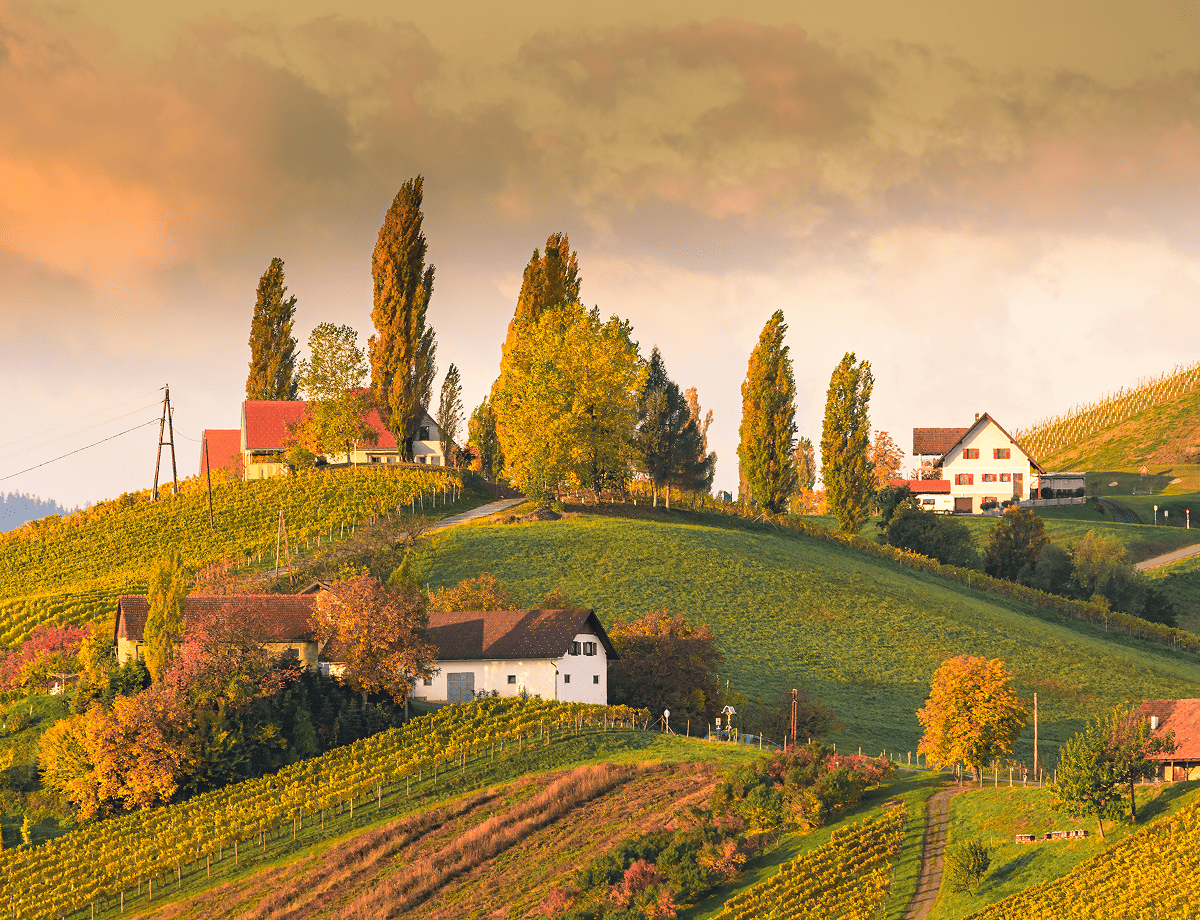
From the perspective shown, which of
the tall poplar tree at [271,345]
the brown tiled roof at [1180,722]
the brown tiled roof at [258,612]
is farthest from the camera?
the tall poplar tree at [271,345]

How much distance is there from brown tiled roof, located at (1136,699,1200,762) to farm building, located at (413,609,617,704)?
25.7m

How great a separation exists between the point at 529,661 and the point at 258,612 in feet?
48.1

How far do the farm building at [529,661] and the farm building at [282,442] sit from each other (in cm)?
4611

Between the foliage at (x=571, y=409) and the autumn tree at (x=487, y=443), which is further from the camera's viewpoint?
the autumn tree at (x=487, y=443)

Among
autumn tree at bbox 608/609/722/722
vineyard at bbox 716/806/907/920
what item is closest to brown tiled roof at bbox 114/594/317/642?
autumn tree at bbox 608/609/722/722

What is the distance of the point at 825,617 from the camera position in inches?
3135

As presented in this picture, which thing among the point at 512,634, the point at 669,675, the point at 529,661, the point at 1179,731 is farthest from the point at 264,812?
the point at 1179,731

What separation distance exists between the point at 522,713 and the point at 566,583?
2188cm

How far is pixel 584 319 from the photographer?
9769cm

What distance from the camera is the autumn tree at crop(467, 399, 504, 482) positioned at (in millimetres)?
122062

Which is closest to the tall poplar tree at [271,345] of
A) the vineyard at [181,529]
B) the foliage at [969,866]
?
the vineyard at [181,529]

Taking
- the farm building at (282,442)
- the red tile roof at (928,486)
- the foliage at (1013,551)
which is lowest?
the foliage at (1013,551)

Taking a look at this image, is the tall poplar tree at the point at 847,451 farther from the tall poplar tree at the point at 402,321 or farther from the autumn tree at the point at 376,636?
the autumn tree at the point at 376,636

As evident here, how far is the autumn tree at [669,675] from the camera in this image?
59.6 metres
